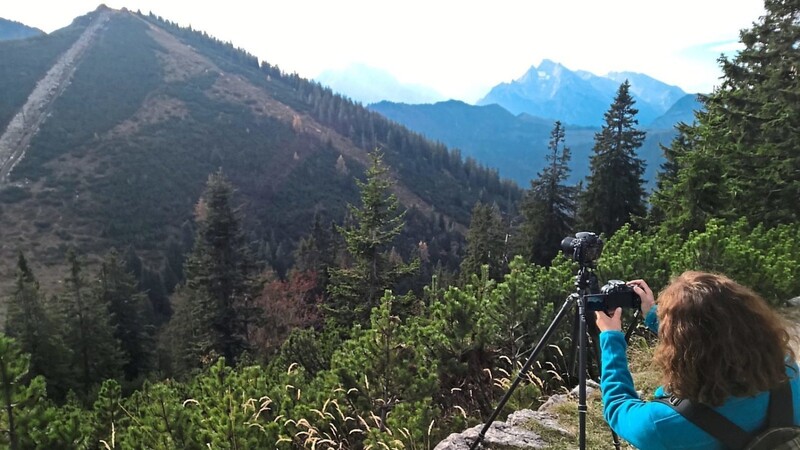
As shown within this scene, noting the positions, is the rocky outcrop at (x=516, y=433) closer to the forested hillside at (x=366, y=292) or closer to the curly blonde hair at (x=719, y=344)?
the forested hillside at (x=366, y=292)

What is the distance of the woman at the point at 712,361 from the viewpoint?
6.10ft

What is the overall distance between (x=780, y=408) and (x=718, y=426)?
24 cm

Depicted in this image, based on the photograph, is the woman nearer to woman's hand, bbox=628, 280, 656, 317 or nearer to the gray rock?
woman's hand, bbox=628, 280, 656, 317

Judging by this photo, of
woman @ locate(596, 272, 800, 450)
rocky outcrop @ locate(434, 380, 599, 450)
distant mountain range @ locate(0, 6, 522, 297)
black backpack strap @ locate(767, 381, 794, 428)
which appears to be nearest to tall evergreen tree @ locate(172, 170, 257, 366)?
rocky outcrop @ locate(434, 380, 599, 450)

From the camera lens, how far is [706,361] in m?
1.90

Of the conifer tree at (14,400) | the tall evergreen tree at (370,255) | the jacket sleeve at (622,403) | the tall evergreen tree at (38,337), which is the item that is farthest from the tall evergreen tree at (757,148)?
the tall evergreen tree at (38,337)

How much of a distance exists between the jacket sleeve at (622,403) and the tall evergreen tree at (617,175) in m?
27.0

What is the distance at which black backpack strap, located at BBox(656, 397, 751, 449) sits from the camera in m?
1.83

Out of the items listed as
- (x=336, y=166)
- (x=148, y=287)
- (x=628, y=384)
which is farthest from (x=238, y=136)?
(x=628, y=384)

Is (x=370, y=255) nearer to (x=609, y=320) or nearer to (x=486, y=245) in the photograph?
(x=609, y=320)

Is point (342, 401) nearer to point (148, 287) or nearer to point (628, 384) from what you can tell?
point (628, 384)

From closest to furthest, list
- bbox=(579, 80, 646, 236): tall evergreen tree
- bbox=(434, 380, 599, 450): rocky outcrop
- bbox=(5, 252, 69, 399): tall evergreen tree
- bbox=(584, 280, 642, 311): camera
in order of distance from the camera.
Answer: bbox=(584, 280, 642, 311): camera < bbox=(434, 380, 599, 450): rocky outcrop < bbox=(5, 252, 69, 399): tall evergreen tree < bbox=(579, 80, 646, 236): tall evergreen tree

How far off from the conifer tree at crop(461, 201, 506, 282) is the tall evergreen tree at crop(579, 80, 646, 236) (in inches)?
335

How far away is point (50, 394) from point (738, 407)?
1323 inches
